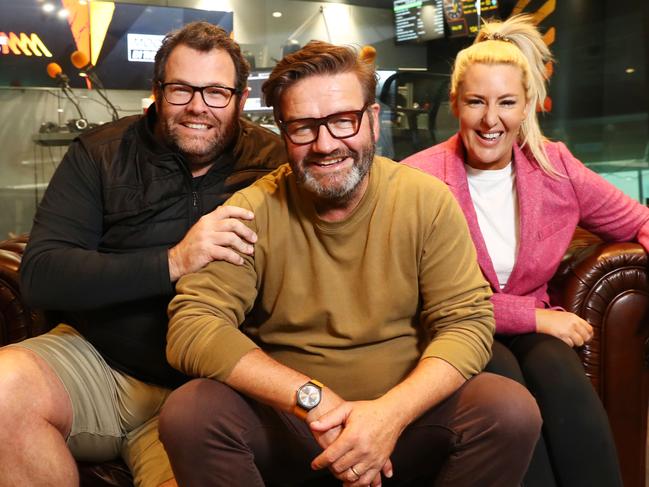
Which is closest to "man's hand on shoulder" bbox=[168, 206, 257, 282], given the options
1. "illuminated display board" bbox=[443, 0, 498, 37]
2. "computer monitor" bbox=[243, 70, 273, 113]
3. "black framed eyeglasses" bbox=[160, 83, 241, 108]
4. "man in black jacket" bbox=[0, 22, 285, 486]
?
"man in black jacket" bbox=[0, 22, 285, 486]

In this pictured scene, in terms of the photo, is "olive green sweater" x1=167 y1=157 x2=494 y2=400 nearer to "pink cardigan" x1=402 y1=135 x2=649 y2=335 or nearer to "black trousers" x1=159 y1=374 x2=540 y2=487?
"black trousers" x1=159 y1=374 x2=540 y2=487

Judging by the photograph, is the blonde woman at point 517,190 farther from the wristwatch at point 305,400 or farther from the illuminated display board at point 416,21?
the illuminated display board at point 416,21

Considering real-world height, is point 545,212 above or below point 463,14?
below

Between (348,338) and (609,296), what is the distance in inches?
32.5

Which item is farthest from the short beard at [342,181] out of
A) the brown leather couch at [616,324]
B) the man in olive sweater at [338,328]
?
the brown leather couch at [616,324]

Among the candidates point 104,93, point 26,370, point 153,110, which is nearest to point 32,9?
point 104,93

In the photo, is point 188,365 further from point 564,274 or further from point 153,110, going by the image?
point 564,274

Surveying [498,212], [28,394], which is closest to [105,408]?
[28,394]

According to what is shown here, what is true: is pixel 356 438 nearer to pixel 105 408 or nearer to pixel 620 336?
pixel 105 408

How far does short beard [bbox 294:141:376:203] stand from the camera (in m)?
1.56

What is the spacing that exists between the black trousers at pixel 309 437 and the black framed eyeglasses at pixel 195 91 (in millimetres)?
790

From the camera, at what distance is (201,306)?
1.52 m

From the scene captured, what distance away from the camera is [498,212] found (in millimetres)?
2029

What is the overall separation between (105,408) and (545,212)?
125cm
